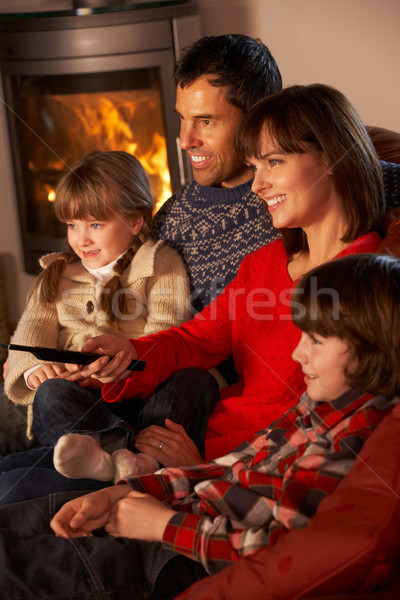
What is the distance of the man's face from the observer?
174cm

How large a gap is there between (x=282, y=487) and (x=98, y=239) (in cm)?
97

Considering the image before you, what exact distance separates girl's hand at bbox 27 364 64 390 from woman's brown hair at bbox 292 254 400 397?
2.40ft

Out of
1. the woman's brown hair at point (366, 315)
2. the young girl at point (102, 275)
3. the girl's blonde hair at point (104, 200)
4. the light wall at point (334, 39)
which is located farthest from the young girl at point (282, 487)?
the light wall at point (334, 39)

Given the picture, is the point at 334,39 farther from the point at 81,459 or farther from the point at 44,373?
the point at 81,459

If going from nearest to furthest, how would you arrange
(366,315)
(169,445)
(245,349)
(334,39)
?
(366,315), (169,445), (245,349), (334,39)

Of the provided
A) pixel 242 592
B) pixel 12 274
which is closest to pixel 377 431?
pixel 242 592

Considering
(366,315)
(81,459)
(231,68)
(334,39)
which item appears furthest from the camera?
(334,39)

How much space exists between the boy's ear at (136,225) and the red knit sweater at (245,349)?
1.22 ft

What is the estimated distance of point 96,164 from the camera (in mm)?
1833

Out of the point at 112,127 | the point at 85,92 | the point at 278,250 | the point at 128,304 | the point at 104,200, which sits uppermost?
the point at 85,92

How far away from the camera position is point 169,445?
1341 mm

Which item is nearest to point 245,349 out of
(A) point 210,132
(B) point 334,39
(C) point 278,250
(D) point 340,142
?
(C) point 278,250

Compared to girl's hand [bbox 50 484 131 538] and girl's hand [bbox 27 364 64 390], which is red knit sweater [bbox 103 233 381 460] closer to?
girl's hand [bbox 27 364 64 390]

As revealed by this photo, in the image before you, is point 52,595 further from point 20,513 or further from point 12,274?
point 12,274
